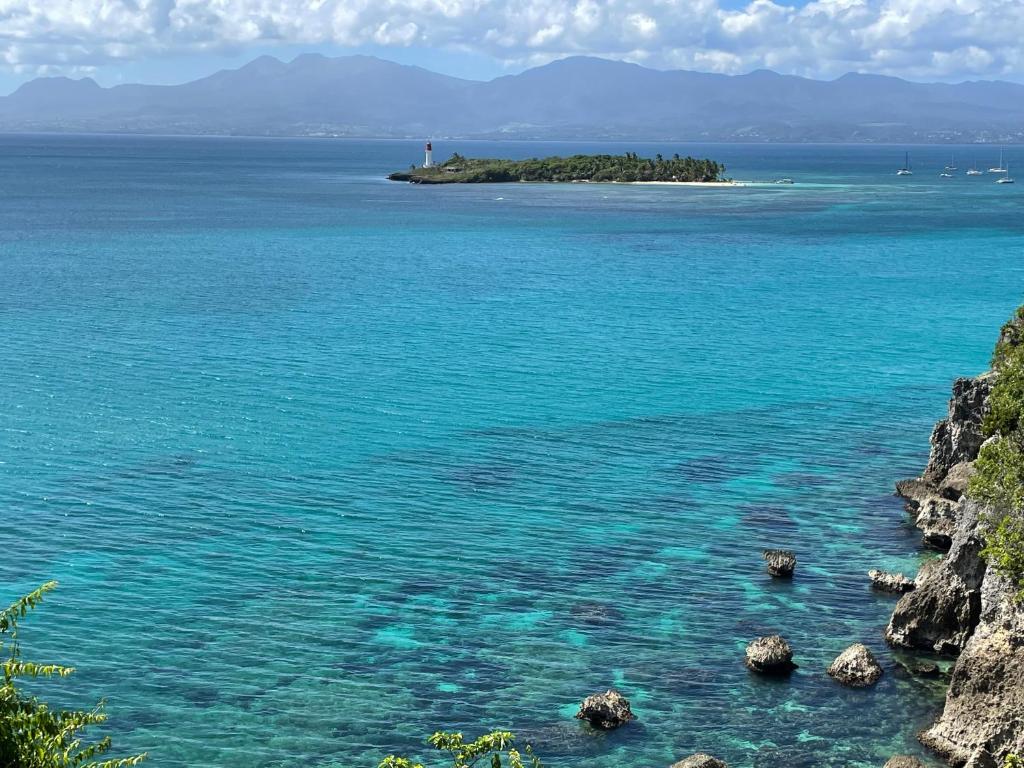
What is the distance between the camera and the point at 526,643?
3953 cm

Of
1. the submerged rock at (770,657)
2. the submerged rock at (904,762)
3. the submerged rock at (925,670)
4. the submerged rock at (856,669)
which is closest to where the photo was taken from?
the submerged rock at (904,762)

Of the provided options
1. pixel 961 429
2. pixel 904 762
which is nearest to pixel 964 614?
pixel 904 762

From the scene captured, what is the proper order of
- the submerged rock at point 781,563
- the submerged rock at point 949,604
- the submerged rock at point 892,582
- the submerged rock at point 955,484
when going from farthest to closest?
the submerged rock at point 955,484
the submerged rock at point 781,563
the submerged rock at point 892,582
the submerged rock at point 949,604

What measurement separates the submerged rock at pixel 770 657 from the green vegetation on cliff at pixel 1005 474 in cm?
669

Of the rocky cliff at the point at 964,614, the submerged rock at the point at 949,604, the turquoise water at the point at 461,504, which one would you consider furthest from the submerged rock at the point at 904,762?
the submerged rock at the point at 949,604

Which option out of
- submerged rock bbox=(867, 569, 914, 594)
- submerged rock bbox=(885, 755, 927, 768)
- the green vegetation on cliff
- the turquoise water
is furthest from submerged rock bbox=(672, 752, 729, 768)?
submerged rock bbox=(867, 569, 914, 594)

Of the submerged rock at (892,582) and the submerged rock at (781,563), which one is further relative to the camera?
the submerged rock at (781,563)

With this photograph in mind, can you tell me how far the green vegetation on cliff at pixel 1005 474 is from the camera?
118 ft

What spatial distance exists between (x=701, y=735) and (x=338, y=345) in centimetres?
5313

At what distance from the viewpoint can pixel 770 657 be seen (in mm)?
37656

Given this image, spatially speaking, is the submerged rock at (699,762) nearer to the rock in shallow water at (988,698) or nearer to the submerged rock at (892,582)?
the rock in shallow water at (988,698)

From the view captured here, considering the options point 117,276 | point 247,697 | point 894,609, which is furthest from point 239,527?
point 117,276

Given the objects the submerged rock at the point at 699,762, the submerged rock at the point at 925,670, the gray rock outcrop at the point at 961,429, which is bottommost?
the submerged rock at the point at 925,670

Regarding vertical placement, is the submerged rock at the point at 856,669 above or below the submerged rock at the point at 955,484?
below
